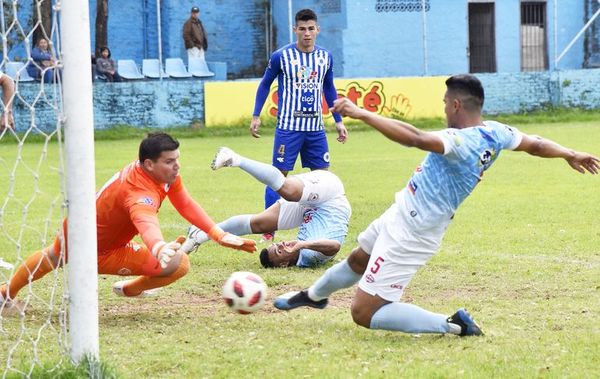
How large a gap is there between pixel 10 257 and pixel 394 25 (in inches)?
918

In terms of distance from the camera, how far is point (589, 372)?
5879 mm

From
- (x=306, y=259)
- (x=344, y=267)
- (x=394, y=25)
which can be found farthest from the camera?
(x=394, y=25)

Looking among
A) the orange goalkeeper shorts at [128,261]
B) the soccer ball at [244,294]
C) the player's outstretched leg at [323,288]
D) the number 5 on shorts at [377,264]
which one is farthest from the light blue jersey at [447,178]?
the orange goalkeeper shorts at [128,261]

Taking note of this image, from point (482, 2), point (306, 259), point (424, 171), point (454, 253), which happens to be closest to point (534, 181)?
point (454, 253)

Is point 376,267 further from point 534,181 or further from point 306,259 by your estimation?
point 534,181

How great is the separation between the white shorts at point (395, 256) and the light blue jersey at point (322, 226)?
2833mm

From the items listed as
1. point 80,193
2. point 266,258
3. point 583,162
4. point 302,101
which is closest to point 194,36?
point 302,101

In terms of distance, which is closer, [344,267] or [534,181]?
[344,267]

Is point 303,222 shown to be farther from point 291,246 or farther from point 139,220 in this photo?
point 139,220

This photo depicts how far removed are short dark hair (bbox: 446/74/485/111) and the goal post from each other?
230cm

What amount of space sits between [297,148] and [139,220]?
5.34 meters

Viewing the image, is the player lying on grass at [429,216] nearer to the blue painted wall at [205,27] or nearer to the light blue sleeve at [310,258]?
the light blue sleeve at [310,258]

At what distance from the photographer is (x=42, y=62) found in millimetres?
14211

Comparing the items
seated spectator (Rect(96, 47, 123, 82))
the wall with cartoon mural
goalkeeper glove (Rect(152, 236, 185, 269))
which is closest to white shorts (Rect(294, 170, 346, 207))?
goalkeeper glove (Rect(152, 236, 185, 269))
